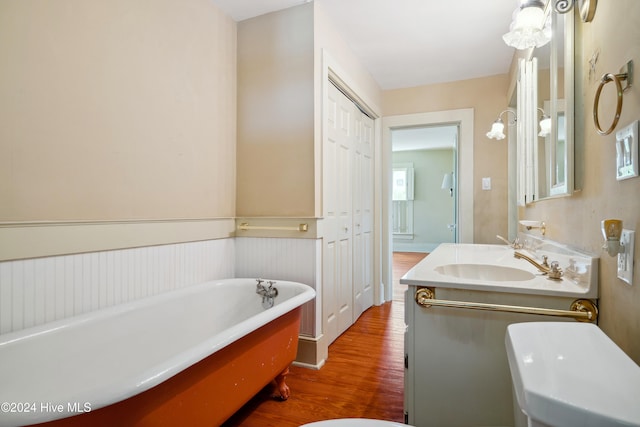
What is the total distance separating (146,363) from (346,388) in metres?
1.08

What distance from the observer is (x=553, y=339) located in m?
0.67

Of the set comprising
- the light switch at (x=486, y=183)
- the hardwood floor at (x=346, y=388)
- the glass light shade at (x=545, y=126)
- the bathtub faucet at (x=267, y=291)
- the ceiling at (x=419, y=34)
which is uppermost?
the ceiling at (x=419, y=34)

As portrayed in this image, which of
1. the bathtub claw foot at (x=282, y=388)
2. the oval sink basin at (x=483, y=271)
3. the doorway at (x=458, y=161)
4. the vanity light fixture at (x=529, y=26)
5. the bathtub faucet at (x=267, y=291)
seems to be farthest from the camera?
the doorway at (x=458, y=161)

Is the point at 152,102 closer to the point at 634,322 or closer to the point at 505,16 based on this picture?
the point at 634,322

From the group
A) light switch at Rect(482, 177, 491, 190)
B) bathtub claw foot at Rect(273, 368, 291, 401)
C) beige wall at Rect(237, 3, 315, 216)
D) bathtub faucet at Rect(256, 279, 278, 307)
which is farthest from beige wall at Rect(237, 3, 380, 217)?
light switch at Rect(482, 177, 491, 190)

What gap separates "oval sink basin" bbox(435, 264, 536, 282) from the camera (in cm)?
152

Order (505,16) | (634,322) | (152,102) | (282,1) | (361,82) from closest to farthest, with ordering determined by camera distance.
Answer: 1. (634,322)
2. (152,102)
3. (282,1)
4. (505,16)
5. (361,82)

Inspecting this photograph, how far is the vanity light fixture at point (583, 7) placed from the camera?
102 cm

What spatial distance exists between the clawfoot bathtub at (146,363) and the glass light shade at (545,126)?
56.7 inches

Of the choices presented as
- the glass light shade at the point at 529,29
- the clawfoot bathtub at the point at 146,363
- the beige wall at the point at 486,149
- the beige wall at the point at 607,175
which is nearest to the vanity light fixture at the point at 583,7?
the beige wall at the point at 607,175

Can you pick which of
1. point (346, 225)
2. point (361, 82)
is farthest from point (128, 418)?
point (361, 82)

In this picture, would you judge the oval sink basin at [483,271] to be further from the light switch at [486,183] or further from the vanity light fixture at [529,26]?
the light switch at [486,183]

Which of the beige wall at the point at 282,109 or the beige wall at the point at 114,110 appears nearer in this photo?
the beige wall at the point at 114,110

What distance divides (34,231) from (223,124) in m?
1.29
